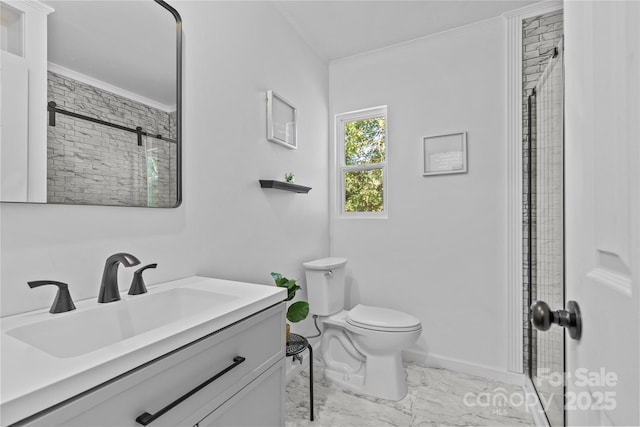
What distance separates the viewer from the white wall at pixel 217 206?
904 millimetres

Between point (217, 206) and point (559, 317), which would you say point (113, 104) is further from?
point (559, 317)

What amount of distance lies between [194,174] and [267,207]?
57cm

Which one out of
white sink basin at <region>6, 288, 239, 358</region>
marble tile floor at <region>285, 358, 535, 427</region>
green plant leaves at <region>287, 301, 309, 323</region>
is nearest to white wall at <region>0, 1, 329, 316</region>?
white sink basin at <region>6, 288, 239, 358</region>

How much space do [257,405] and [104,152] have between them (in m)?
0.99

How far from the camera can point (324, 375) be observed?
6.90ft

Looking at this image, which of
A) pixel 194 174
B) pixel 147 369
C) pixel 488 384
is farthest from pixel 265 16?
pixel 488 384

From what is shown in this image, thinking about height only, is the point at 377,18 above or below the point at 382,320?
above

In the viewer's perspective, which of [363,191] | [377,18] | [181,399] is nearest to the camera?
[181,399]

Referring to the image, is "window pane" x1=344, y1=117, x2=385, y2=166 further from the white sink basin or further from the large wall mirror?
the white sink basin

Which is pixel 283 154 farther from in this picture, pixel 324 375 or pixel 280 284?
pixel 324 375

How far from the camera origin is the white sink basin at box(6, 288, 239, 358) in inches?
30.5

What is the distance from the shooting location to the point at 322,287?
2127 mm

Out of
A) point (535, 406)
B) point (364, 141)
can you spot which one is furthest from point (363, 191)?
point (535, 406)

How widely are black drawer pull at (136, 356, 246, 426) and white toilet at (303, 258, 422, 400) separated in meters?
1.20
